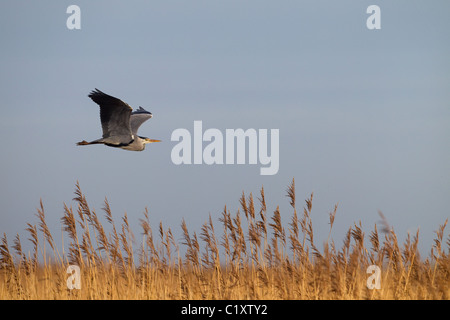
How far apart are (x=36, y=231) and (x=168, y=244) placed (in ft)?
5.52

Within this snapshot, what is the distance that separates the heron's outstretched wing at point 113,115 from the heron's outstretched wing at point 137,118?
0.74m

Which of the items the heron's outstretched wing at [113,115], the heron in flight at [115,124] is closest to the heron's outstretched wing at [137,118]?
the heron in flight at [115,124]

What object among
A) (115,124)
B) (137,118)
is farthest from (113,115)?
(137,118)

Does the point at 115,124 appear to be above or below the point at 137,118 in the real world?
below

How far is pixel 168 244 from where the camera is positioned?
23.5ft

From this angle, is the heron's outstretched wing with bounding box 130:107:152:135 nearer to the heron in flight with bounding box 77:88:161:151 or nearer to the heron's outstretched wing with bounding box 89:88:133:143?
the heron in flight with bounding box 77:88:161:151

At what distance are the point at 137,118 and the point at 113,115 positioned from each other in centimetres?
144

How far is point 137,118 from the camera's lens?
11.3 meters

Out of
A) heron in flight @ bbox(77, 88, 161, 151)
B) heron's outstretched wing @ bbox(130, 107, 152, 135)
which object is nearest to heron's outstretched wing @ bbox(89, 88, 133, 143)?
heron in flight @ bbox(77, 88, 161, 151)

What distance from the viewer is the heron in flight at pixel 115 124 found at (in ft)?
31.2

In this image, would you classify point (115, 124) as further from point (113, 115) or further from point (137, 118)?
point (137, 118)

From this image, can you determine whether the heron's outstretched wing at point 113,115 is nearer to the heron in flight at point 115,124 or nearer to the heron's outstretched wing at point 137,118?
the heron in flight at point 115,124

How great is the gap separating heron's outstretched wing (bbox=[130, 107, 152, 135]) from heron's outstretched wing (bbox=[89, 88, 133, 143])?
74 cm
